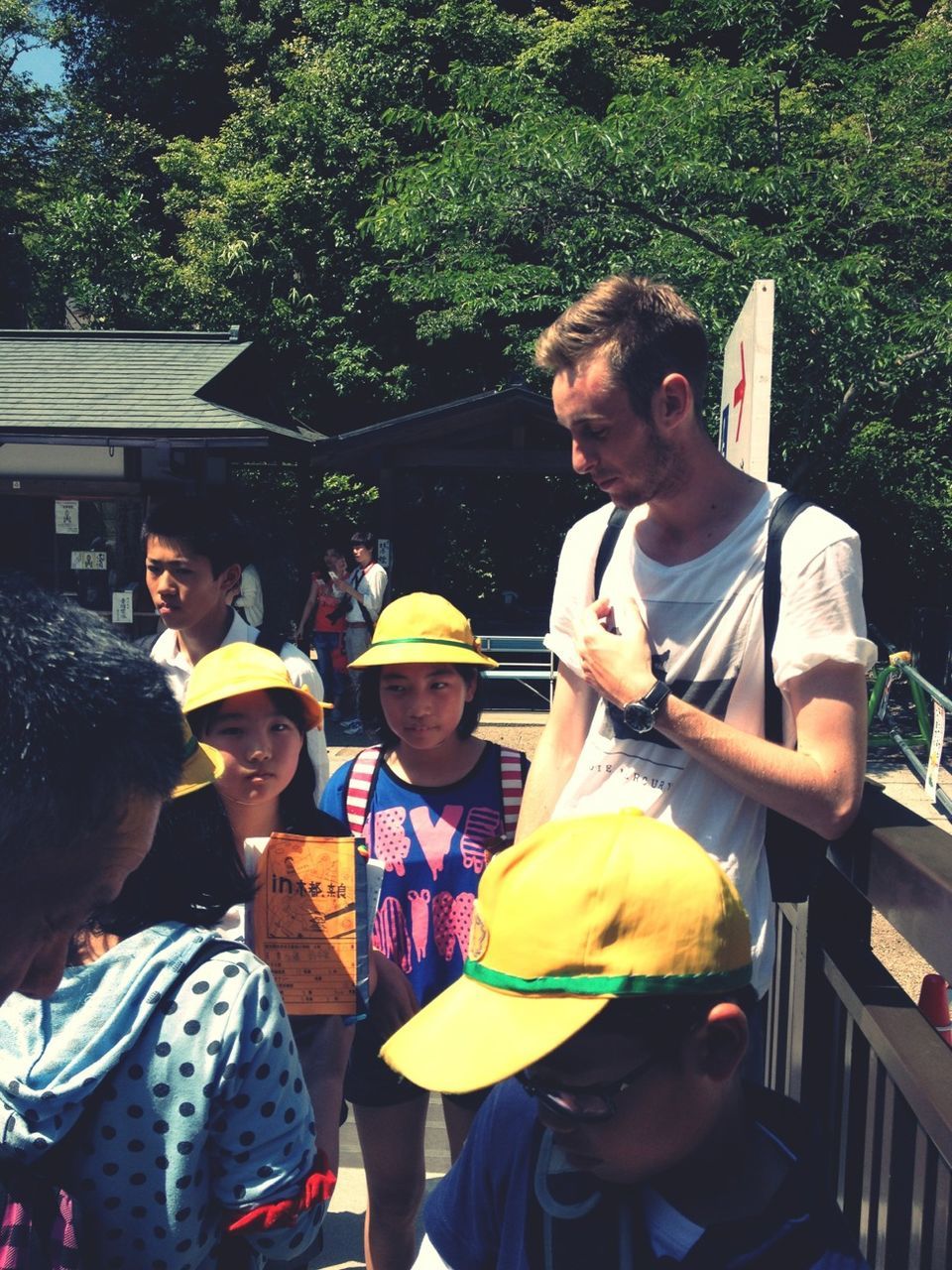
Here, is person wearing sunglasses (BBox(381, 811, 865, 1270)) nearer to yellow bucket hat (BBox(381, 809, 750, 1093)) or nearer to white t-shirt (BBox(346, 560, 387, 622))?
yellow bucket hat (BBox(381, 809, 750, 1093))

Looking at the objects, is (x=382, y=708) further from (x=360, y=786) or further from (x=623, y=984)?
(x=623, y=984)

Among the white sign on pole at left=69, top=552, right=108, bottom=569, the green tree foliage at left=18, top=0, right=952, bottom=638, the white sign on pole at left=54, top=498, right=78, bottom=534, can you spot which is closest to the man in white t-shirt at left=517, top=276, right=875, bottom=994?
the green tree foliage at left=18, top=0, right=952, bottom=638

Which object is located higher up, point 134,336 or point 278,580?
point 134,336

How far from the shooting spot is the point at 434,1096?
412cm

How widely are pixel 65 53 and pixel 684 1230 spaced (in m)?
32.6

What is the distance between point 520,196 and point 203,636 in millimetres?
9061

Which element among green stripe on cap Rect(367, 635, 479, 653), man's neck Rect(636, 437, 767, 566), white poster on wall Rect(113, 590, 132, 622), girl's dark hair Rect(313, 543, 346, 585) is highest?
man's neck Rect(636, 437, 767, 566)

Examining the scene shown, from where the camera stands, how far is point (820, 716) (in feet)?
6.12

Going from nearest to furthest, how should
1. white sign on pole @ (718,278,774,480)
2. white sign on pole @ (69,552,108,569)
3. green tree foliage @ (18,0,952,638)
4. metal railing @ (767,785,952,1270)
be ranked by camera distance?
1. metal railing @ (767,785,952,1270)
2. white sign on pole @ (718,278,774,480)
3. green tree foliage @ (18,0,952,638)
4. white sign on pole @ (69,552,108,569)

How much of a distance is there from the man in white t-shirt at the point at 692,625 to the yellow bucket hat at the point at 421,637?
78cm

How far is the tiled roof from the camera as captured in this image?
41.0ft

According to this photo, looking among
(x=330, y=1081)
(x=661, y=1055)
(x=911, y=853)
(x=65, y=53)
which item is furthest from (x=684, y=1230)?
(x=65, y=53)

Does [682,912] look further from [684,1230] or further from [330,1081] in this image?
[330,1081]

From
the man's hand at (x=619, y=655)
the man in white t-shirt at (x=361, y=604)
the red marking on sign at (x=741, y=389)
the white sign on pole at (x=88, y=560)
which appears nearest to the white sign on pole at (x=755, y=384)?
the red marking on sign at (x=741, y=389)
